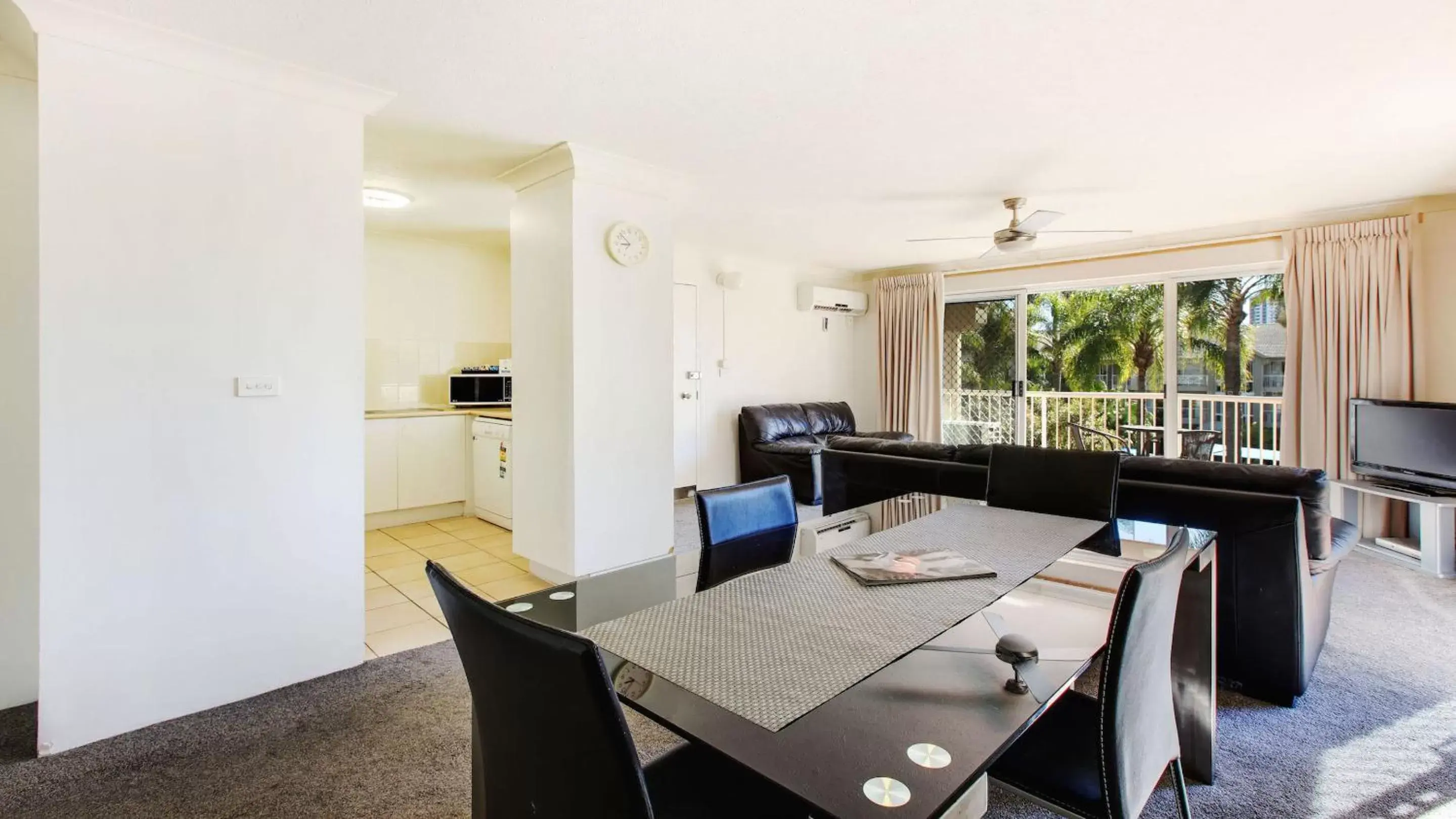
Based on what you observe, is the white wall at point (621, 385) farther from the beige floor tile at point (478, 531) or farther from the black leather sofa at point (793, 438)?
the black leather sofa at point (793, 438)

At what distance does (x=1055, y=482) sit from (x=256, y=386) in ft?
9.28

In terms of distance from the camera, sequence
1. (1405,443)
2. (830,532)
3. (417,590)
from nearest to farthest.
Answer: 1. (830,532)
2. (417,590)
3. (1405,443)

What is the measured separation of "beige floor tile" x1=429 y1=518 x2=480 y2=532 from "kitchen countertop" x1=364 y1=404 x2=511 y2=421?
82 centimetres

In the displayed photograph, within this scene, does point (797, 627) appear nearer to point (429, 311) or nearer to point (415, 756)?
point (415, 756)

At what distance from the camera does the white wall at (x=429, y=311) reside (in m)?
5.07

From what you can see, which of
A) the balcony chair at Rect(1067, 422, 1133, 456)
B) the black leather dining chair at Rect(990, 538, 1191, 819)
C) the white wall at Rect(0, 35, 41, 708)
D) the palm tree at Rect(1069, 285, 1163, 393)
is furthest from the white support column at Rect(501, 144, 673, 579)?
the palm tree at Rect(1069, 285, 1163, 393)

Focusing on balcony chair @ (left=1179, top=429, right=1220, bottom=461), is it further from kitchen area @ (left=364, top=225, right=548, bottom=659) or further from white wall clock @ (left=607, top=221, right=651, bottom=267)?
kitchen area @ (left=364, top=225, right=548, bottom=659)

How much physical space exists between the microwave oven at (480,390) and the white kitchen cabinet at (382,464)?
1.96 ft

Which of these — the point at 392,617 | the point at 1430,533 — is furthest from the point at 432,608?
the point at 1430,533

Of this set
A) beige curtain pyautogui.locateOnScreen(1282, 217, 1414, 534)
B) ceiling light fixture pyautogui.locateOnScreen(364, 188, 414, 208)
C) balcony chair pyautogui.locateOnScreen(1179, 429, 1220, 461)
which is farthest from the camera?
balcony chair pyautogui.locateOnScreen(1179, 429, 1220, 461)

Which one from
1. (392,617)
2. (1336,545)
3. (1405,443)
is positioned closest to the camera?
(1336,545)

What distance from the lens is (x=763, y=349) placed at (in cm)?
639

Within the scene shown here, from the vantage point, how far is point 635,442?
361 cm

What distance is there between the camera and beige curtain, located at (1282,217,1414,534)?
429cm
